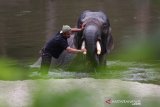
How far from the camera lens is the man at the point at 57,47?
10.9 meters

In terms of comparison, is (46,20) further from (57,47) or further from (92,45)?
(92,45)

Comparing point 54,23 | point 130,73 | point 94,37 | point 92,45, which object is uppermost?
point 94,37

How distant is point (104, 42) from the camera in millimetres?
12188

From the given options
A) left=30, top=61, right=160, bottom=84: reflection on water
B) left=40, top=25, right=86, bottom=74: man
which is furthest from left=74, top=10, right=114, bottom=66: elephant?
left=30, top=61, right=160, bottom=84: reflection on water

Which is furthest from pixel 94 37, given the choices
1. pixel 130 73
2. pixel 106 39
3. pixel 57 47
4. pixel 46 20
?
pixel 46 20

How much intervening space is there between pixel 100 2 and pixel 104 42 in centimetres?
1805

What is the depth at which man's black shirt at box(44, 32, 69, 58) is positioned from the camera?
36.3 ft

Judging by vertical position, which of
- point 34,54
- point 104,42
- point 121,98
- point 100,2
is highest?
point 121,98

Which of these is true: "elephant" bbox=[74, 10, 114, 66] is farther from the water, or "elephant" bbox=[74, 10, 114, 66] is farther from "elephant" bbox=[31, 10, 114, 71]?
the water

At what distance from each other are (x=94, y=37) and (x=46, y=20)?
462 inches

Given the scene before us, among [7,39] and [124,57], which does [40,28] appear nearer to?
[7,39]

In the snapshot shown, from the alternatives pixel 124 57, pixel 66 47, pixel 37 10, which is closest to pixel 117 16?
pixel 37 10

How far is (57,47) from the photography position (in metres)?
11.4

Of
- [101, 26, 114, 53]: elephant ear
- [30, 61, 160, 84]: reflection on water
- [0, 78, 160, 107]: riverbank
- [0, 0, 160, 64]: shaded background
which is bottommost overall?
[0, 0, 160, 64]: shaded background
